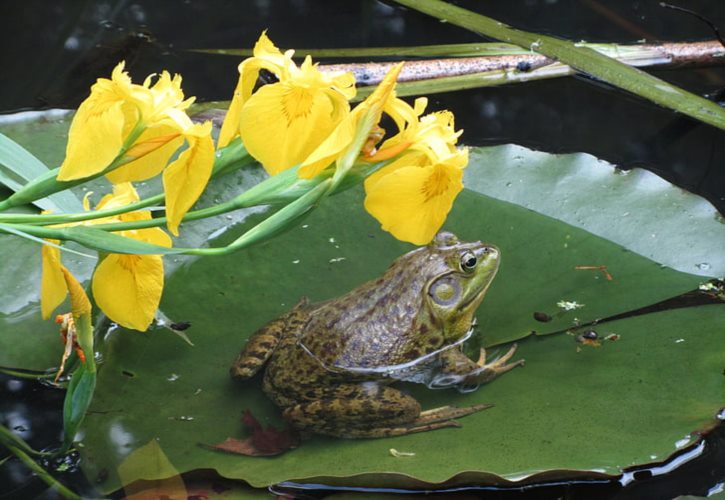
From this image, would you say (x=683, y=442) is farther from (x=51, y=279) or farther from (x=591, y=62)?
(x=591, y=62)

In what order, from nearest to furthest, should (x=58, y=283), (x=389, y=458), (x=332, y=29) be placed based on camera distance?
1. (x=58, y=283)
2. (x=389, y=458)
3. (x=332, y=29)

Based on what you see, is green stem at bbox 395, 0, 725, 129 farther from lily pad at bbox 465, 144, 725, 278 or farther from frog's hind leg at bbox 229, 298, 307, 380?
frog's hind leg at bbox 229, 298, 307, 380

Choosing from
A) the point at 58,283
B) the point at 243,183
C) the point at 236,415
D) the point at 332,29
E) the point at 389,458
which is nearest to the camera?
the point at 58,283

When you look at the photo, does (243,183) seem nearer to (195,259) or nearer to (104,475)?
(195,259)

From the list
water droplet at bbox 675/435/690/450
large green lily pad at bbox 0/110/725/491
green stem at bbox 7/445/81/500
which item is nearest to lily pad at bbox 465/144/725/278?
large green lily pad at bbox 0/110/725/491

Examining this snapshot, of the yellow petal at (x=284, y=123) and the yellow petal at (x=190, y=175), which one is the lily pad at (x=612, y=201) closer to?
the yellow petal at (x=284, y=123)

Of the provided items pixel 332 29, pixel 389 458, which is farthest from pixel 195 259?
pixel 332 29
